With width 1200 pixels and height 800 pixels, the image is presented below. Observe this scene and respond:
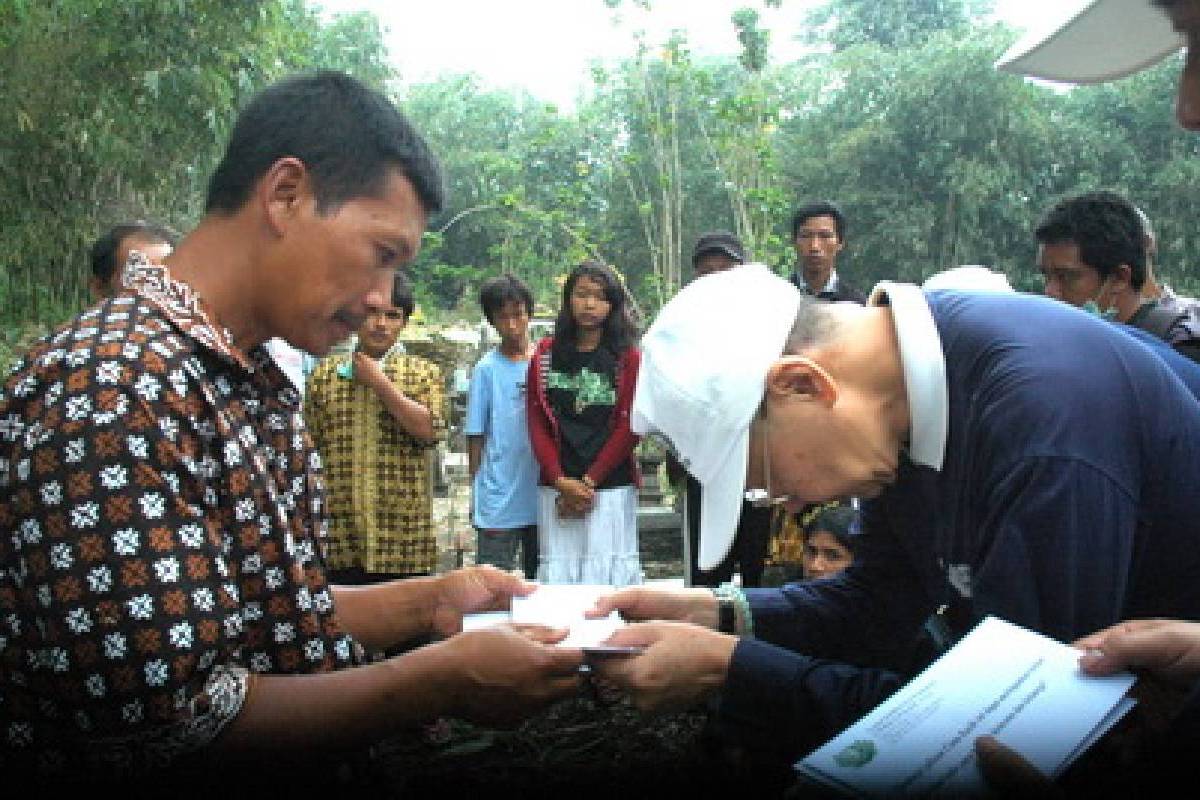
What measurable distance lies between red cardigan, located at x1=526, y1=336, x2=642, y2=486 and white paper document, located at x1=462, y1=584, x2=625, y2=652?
2609 mm

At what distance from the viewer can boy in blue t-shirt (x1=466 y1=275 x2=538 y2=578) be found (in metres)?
5.45

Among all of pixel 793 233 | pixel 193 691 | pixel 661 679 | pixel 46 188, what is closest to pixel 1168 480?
pixel 661 679

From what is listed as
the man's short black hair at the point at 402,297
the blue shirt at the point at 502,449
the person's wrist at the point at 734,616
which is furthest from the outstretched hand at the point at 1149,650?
the blue shirt at the point at 502,449

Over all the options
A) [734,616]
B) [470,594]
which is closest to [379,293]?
[470,594]

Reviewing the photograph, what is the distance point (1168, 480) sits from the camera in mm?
1531

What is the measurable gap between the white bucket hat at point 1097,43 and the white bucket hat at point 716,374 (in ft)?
2.45

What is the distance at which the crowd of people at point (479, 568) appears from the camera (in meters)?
1.31

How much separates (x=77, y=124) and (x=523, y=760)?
782cm

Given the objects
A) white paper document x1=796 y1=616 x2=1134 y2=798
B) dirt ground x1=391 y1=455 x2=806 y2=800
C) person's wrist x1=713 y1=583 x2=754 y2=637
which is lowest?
dirt ground x1=391 y1=455 x2=806 y2=800

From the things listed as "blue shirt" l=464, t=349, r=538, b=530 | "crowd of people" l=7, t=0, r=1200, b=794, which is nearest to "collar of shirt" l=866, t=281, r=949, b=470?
"crowd of people" l=7, t=0, r=1200, b=794

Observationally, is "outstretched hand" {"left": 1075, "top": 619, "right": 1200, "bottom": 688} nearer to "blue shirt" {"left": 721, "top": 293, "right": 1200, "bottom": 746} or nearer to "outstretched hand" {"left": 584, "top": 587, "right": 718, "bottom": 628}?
"blue shirt" {"left": 721, "top": 293, "right": 1200, "bottom": 746}

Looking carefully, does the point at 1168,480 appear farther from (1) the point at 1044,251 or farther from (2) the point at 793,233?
(2) the point at 793,233

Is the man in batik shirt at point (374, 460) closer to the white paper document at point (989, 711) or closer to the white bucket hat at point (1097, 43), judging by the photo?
the white bucket hat at point (1097, 43)

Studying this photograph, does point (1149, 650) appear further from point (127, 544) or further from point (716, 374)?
point (127, 544)
